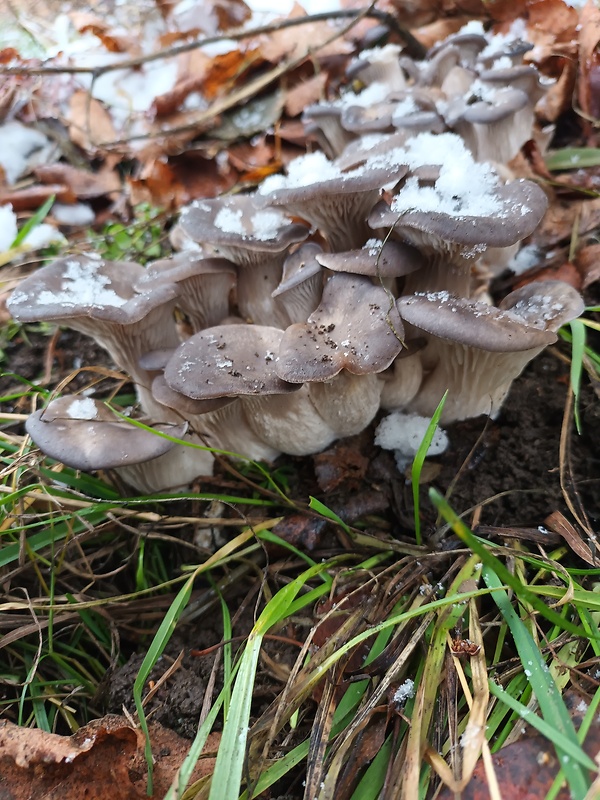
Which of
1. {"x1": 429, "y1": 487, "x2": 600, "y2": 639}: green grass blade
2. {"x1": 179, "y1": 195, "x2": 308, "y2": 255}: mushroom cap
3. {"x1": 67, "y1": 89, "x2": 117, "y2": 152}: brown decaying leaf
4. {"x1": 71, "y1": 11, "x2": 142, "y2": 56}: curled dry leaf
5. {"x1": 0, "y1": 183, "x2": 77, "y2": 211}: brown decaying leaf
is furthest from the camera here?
{"x1": 71, "y1": 11, "x2": 142, "y2": 56}: curled dry leaf

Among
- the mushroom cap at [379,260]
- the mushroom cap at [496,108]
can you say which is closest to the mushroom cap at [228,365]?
the mushroom cap at [379,260]

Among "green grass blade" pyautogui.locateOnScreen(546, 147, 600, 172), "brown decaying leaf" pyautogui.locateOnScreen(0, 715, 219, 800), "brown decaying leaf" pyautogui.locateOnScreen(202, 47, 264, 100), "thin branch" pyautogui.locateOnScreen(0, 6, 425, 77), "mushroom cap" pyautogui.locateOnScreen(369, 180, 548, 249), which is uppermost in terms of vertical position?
"thin branch" pyautogui.locateOnScreen(0, 6, 425, 77)

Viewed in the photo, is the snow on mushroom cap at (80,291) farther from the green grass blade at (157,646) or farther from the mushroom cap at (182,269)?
the green grass blade at (157,646)

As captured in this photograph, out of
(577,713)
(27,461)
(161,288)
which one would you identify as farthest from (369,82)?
(577,713)

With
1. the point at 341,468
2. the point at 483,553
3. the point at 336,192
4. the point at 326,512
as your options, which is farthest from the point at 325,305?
the point at 483,553

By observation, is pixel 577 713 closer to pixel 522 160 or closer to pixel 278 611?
pixel 278 611

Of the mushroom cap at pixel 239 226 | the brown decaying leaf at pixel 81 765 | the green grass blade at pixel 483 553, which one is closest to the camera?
the green grass blade at pixel 483 553

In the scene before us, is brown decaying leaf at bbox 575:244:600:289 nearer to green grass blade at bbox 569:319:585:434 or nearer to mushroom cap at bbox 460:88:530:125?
green grass blade at bbox 569:319:585:434

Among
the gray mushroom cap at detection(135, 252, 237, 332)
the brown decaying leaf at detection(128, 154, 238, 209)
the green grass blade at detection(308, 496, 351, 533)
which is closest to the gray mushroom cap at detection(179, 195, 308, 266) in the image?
the gray mushroom cap at detection(135, 252, 237, 332)
